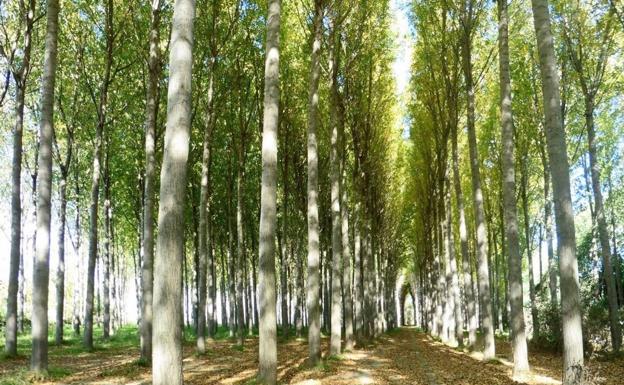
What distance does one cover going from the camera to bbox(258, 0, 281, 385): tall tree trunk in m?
8.67

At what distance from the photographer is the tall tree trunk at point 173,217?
5211mm

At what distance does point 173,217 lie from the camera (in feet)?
17.9

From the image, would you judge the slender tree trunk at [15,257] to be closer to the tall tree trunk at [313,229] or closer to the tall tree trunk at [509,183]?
the tall tree trunk at [313,229]

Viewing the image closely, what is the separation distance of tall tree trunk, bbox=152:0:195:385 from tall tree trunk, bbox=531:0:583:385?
5.67 metres

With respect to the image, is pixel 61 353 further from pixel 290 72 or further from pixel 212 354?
pixel 290 72

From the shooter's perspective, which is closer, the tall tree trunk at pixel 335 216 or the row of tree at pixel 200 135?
the row of tree at pixel 200 135

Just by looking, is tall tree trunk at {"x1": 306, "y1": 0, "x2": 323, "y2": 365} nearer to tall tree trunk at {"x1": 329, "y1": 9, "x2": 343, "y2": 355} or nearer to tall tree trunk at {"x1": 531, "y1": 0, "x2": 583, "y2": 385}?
tall tree trunk at {"x1": 329, "y1": 9, "x2": 343, "y2": 355}

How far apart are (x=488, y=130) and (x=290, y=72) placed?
11.2 meters

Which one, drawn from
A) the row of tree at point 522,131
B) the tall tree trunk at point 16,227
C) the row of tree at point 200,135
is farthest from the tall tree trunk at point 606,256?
the tall tree trunk at point 16,227

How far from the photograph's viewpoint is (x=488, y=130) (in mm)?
25422

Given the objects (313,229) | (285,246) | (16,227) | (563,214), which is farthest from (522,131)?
(16,227)

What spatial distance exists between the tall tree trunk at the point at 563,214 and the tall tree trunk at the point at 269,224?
15.5 feet

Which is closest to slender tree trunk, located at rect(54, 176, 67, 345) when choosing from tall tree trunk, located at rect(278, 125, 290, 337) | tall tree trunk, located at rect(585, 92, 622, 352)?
tall tree trunk, located at rect(278, 125, 290, 337)

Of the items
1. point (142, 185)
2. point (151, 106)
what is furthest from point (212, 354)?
point (142, 185)
